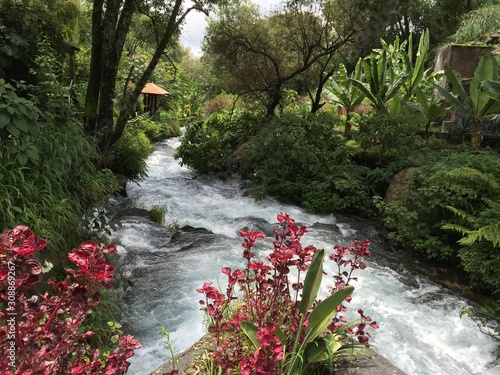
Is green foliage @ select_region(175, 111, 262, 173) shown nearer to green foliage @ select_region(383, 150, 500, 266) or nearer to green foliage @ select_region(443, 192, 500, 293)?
green foliage @ select_region(383, 150, 500, 266)

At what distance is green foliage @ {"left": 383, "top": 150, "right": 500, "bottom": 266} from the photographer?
17.4ft

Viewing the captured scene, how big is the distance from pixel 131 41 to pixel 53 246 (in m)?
12.1

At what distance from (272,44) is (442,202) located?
7835 millimetres

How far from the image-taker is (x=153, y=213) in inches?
255

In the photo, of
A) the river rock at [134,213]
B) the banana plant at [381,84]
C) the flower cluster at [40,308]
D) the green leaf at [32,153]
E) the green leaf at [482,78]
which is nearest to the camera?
the flower cluster at [40,308]

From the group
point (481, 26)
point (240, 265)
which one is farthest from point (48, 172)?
point (481, 26)

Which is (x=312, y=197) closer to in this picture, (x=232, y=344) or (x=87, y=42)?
Answer: (x=232, y=344)

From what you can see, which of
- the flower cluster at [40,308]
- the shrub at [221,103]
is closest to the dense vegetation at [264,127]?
the flower cluster at [40,308]

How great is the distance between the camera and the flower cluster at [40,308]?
121cm

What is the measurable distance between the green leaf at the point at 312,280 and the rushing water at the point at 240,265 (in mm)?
1516

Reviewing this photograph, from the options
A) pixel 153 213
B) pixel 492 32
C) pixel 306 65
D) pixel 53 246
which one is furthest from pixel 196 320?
pixel 492 32

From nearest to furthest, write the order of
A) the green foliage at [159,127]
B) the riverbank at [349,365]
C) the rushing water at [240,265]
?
1. the riverbank at [349,365]
2. the rushing water at [240,265]
3. the green foliage at [159,127]

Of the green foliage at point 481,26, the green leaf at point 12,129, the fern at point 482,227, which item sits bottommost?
the fern at point 482,227

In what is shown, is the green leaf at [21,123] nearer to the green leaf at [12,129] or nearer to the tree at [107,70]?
the green leaf at [12,129]
